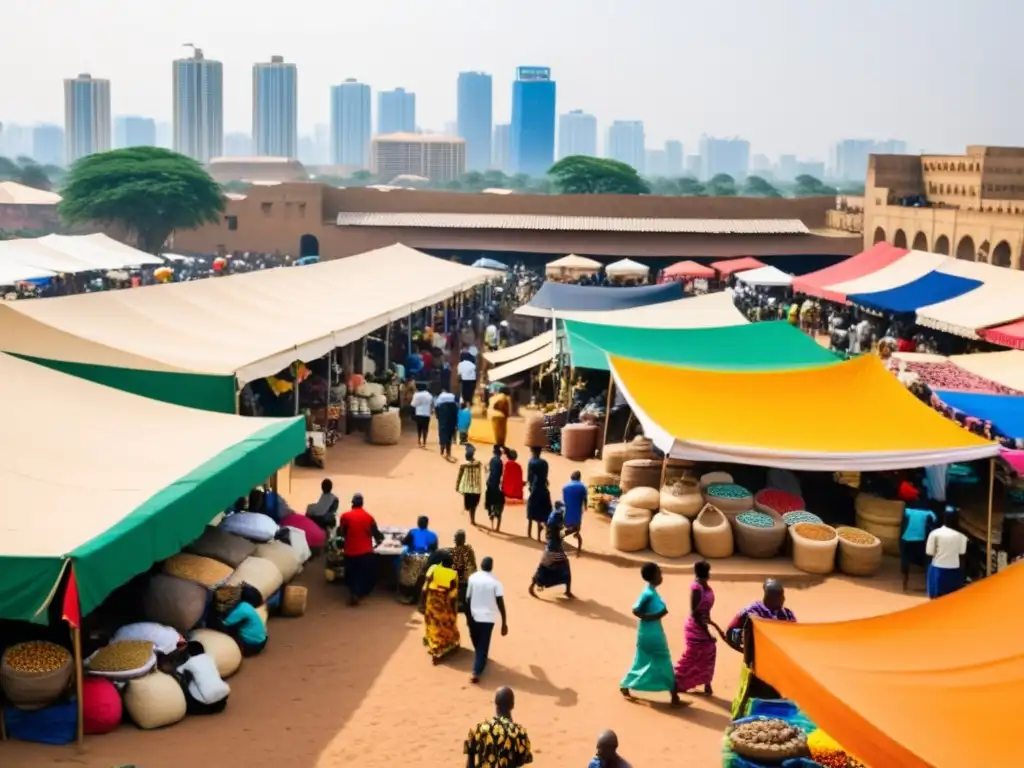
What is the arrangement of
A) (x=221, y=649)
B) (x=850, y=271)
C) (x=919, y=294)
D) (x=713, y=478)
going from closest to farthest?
(x=221, y=649), (x=713, y=478), (x=919, y=294), (x=850, y=271)

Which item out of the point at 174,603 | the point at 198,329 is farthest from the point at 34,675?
the point at 198,329

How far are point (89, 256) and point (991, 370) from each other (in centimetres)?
2340

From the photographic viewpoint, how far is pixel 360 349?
18.5 meters

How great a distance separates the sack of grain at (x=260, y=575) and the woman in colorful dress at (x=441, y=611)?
1119 millimetres

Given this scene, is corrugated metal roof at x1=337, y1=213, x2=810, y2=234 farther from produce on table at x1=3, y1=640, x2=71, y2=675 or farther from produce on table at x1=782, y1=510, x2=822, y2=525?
produce on table at x1=3, y1=640, x2=71, y2=675

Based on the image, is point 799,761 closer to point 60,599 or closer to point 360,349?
point 60,599

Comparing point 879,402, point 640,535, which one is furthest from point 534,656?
point 879,402

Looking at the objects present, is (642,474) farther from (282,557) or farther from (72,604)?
(72,604)

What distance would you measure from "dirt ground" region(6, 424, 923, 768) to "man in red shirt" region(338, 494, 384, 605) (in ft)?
0.53

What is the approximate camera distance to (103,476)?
25.9 ft

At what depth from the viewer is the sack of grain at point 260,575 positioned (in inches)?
336

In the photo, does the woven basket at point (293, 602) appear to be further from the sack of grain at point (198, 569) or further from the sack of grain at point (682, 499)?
the sack of grain at point (682, 499)

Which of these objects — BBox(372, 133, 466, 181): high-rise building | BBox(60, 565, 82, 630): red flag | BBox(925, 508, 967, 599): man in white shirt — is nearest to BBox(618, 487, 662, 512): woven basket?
BBox(925, 508, 967, 599): man in white shirt

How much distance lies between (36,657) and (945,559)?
637 centimetres
